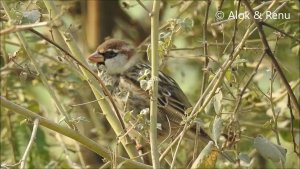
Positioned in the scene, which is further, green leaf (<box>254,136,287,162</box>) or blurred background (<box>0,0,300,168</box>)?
blurred background (<box>0,0,300,168</box>)

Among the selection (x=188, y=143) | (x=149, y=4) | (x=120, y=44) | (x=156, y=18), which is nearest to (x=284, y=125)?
(x=188, y=143)

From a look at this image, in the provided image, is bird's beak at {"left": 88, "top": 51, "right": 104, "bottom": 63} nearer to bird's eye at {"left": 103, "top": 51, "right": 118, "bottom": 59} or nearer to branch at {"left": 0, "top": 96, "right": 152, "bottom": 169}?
bird's eye at {"left": 103, "top": 51, "right": 118, "bottom": 59}

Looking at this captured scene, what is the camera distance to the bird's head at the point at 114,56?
3674mm

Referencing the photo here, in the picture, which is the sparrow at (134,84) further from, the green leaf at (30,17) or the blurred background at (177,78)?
the green leaf at (30,17)

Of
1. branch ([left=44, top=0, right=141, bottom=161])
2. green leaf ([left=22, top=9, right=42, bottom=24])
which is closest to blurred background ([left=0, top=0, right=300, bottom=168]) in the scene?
branch ([left=44, top=0, right=141, bottom=161])

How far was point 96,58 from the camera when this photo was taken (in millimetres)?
3664

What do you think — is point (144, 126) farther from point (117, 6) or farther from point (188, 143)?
point (117, 6)

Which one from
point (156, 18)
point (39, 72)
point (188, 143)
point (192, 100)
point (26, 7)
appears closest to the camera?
point (156, 18)

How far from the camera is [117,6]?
16.4ft

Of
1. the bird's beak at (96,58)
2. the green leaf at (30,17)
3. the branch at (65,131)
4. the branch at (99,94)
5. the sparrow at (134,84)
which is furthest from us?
the bird's beak at (96,58)

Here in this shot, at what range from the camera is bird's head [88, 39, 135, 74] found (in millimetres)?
3674

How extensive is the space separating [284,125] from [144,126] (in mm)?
1512

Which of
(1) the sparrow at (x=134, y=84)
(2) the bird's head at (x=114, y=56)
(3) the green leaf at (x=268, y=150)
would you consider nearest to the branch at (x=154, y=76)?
(3) the green leaf at (x=268, y=150)

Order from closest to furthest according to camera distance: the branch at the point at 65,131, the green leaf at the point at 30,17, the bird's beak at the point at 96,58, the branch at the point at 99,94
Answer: the branch at the point at 65,131
the green leaf at the point at 30,17
the branch at the point at 99,94
the bird's beak at the point at 96,58
